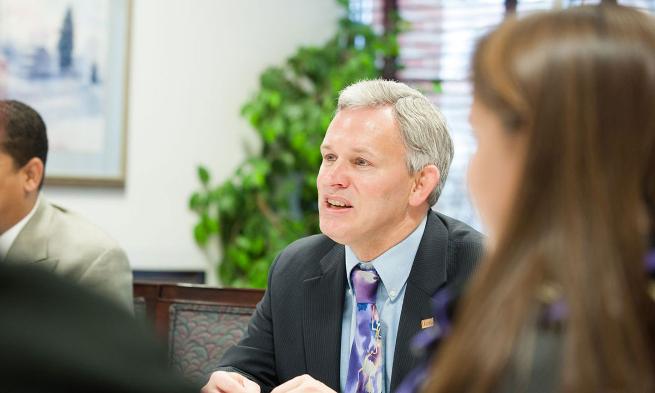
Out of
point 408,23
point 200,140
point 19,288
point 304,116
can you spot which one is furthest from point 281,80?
point 19,288

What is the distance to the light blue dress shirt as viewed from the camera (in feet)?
7.28

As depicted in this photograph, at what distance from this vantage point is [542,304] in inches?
37.3

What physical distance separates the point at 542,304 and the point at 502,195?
0.16 meters

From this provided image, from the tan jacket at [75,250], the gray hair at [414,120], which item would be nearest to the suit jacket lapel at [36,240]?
the tan jacket at [75,250]

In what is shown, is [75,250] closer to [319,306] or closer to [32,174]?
[32,174]

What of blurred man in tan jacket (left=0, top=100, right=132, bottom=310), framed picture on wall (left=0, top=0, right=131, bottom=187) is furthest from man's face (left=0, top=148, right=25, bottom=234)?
framed picture on wall (left=0, top=0, right=131, bottom=187)

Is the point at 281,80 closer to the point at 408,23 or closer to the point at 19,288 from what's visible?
the point at 408,23

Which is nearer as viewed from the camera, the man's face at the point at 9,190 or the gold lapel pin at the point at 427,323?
the gold lapel pin at the point at 427,323

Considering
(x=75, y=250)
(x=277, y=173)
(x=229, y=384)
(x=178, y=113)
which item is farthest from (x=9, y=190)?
(x=277, y=173)

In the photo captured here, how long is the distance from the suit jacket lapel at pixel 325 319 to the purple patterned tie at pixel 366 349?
57mm

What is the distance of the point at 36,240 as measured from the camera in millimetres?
2674

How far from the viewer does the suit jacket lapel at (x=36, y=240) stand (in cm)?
264

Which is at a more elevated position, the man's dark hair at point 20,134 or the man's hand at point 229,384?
the man's dark hair at point 20,134

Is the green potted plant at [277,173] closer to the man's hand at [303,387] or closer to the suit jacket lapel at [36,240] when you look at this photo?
the suit jacket lapel at [36,240]
